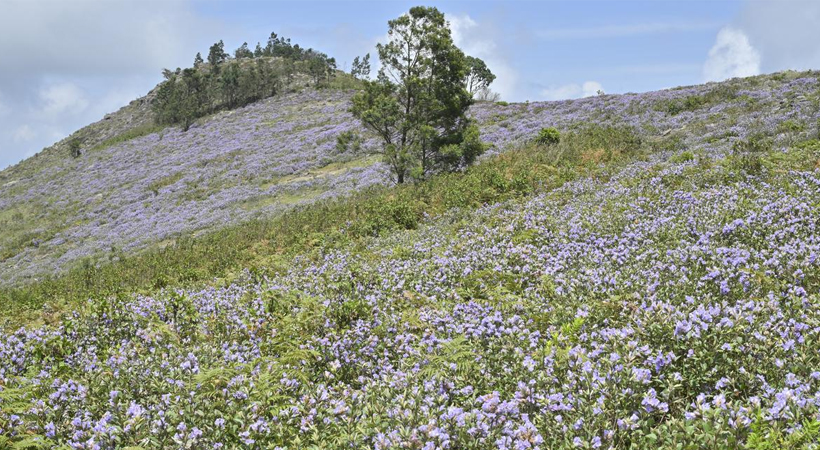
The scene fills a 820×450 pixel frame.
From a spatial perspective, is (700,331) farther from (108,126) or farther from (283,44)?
(283,44)

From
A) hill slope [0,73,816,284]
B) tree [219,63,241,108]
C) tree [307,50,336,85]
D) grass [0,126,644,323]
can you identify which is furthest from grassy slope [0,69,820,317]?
tree [307,50,336,85]

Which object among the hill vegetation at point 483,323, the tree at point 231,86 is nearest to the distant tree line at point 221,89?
the tree at point 231,86

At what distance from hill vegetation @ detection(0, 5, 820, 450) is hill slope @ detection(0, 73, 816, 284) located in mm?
7940

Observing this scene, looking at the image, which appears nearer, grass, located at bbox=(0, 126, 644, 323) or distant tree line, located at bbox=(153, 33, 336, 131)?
grass, located at bbox=(0, 126, 644, 323)

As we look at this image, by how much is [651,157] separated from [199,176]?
118ft

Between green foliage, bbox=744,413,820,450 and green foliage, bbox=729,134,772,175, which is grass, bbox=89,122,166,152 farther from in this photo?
green foliage, bbox=744,413,820,450

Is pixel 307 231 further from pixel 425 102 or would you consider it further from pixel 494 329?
pixel 494 329

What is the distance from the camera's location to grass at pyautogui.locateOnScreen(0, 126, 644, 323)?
13.7 m

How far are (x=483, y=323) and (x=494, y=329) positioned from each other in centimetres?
28

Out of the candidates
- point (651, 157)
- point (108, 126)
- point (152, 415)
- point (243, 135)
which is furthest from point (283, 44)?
point (152, 415)

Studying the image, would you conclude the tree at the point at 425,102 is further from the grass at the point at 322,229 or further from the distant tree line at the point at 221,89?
the distant tree line at the point at 221,89

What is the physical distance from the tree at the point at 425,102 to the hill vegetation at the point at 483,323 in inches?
89.7

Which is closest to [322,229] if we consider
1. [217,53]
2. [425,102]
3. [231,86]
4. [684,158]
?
[425,102]

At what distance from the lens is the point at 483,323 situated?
5.05m
